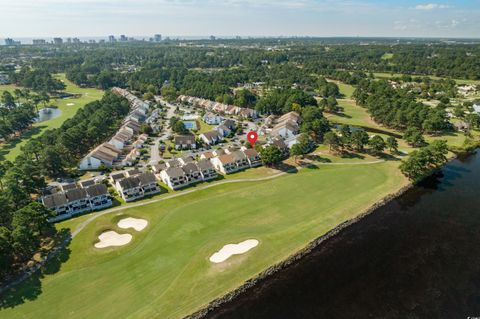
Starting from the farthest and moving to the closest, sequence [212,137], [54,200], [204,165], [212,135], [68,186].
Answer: [212,135] < [212,137] < [204,165] < [68,186] < [54,200]

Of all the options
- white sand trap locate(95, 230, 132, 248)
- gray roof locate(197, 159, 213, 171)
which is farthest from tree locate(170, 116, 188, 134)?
white sand trap locate(95, 230, 132, 248)

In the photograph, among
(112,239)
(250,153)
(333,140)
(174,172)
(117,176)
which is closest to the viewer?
(112,239)

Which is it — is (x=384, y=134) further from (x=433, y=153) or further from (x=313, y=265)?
(x=313, y=265)

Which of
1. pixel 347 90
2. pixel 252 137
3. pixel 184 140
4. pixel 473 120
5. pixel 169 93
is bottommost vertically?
pixel 252 137

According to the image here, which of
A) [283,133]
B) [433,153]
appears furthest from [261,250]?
[283,133]

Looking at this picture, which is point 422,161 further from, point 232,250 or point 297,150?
point 232,250

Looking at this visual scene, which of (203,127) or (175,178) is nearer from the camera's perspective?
(175,178)

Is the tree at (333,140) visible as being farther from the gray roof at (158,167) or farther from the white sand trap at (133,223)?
the white sand trap at (133,223)

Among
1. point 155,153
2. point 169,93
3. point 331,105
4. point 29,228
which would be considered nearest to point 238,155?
point 155,153
